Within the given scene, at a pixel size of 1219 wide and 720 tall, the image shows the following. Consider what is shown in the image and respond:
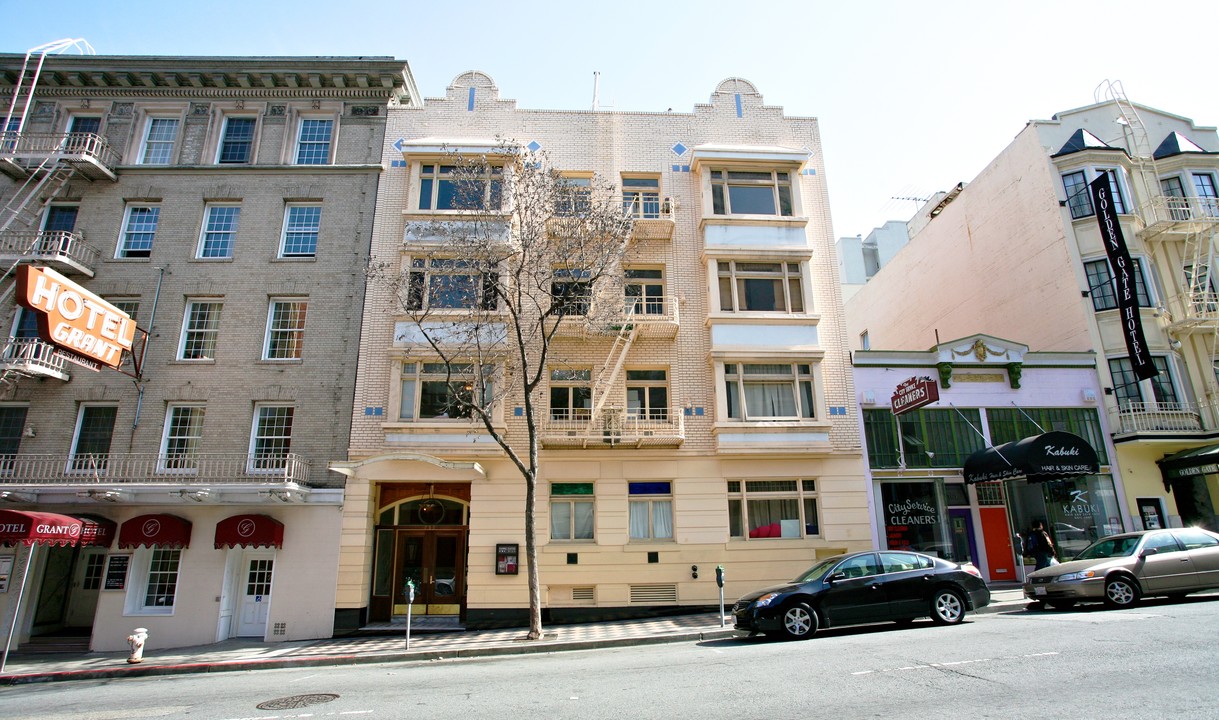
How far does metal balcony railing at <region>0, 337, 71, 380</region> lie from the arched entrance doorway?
9507 mm

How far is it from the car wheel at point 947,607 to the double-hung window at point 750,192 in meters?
12.3

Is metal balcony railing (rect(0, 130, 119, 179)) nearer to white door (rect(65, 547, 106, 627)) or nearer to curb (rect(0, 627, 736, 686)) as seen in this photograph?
white door (rect(65, 547, 106, 627))

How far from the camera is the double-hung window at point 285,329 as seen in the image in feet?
62.0

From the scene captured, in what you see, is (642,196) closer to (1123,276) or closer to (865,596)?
(865,596)

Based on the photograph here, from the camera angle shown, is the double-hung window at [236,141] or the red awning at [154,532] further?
the double-hung window at [236,141]

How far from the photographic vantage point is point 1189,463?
18.1 metres

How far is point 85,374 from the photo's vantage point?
1830 centimetres

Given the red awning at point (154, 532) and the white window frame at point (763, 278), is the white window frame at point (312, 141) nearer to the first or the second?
the red awning at point (154, 532)

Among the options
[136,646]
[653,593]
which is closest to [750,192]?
[653,593]

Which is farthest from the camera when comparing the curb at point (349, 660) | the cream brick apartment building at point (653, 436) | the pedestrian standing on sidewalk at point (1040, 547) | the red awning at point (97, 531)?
the cream brick apartment building at point (653, 436)

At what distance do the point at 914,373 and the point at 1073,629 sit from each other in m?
10.5

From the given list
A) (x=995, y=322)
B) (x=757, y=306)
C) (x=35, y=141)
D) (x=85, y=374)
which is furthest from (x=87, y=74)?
(x=995, y=322)

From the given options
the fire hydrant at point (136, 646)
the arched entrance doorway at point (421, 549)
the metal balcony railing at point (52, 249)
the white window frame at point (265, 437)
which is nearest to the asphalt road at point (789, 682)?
the fire hydrant at point (136, 646)

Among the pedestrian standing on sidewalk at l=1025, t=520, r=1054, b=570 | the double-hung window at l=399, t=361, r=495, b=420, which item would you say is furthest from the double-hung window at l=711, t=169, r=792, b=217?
the pedestrian standing on sidewalk at l=1025, t=520, r=1054, b=570
